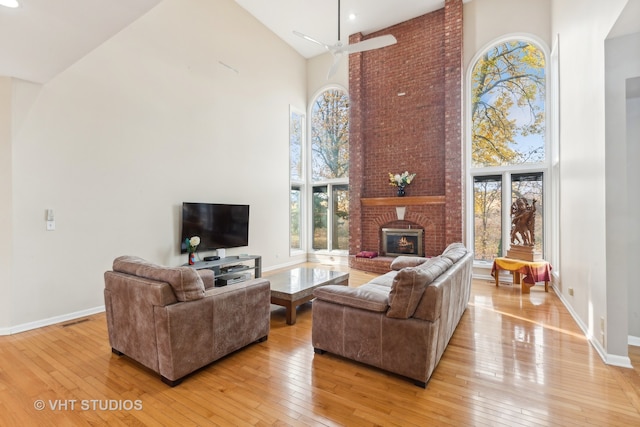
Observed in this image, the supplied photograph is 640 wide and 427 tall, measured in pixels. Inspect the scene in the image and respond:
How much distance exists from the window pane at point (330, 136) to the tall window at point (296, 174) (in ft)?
1.01

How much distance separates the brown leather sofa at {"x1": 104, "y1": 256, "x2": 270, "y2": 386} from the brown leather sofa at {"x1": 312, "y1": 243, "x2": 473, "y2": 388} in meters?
0.70

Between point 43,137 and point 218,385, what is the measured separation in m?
3.36

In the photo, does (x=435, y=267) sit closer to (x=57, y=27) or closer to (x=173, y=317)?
(x=173, y=317)

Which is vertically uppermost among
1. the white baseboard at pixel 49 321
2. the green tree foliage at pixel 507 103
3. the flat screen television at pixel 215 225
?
the green tree foliage at pixel 507 103

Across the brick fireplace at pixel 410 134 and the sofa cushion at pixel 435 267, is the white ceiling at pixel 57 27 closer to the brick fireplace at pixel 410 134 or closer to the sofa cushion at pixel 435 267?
the sofa cushion at pixel 435 267

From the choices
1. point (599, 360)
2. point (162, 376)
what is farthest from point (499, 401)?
point (162, 376)

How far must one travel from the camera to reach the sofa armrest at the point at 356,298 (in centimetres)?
237

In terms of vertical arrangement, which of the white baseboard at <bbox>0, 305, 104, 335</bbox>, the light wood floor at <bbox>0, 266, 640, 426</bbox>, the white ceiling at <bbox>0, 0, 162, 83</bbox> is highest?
the white ceiling at <bbox>0, 0, 162, 83</bbox>

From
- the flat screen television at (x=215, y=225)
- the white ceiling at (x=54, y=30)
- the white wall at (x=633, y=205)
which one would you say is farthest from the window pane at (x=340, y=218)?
the white ceiling at (x=54, y=30)

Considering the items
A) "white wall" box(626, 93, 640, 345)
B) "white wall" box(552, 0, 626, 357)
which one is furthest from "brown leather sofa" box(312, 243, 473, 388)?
"white wall" box(626, 93, 640, 345)

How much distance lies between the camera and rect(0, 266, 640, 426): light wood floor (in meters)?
1.89

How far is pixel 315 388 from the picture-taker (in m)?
2.21

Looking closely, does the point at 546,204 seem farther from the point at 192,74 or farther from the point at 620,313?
the point at 192,74

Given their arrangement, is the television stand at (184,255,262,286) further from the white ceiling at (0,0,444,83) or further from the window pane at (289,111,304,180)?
the white ceiling at (0,0,444,83)
